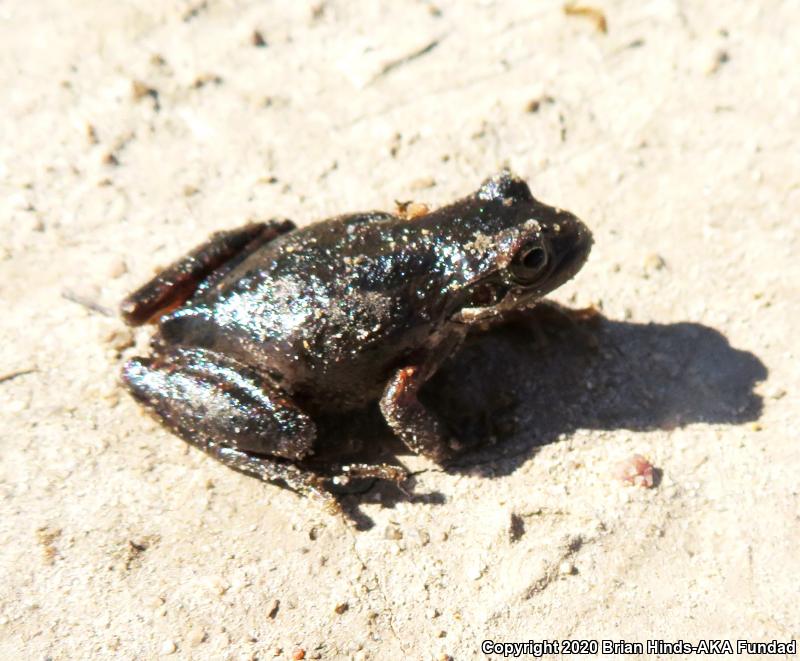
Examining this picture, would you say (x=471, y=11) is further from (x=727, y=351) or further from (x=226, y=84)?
(x=727, y=351)

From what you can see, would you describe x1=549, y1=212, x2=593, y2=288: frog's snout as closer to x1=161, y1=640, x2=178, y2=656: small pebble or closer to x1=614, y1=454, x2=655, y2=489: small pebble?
x1=614, y1=454, x2=655, y2=489: small pebble

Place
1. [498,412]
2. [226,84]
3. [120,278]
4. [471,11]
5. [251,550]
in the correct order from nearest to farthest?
[251,550] → [498,412] → [120,278] → [226,84] → [471,11]

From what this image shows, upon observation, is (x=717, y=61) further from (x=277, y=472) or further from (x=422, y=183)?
(x=277, y=472)

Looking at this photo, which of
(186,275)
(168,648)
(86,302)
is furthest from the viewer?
(86,302)

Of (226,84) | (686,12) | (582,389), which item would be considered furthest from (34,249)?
(686,12)

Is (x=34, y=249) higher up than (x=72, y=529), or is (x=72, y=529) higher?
(x=34, y=249)

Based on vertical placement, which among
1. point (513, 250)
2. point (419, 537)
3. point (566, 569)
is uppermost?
point (513, 250)

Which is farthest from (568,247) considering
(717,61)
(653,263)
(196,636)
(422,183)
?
(717,61)
